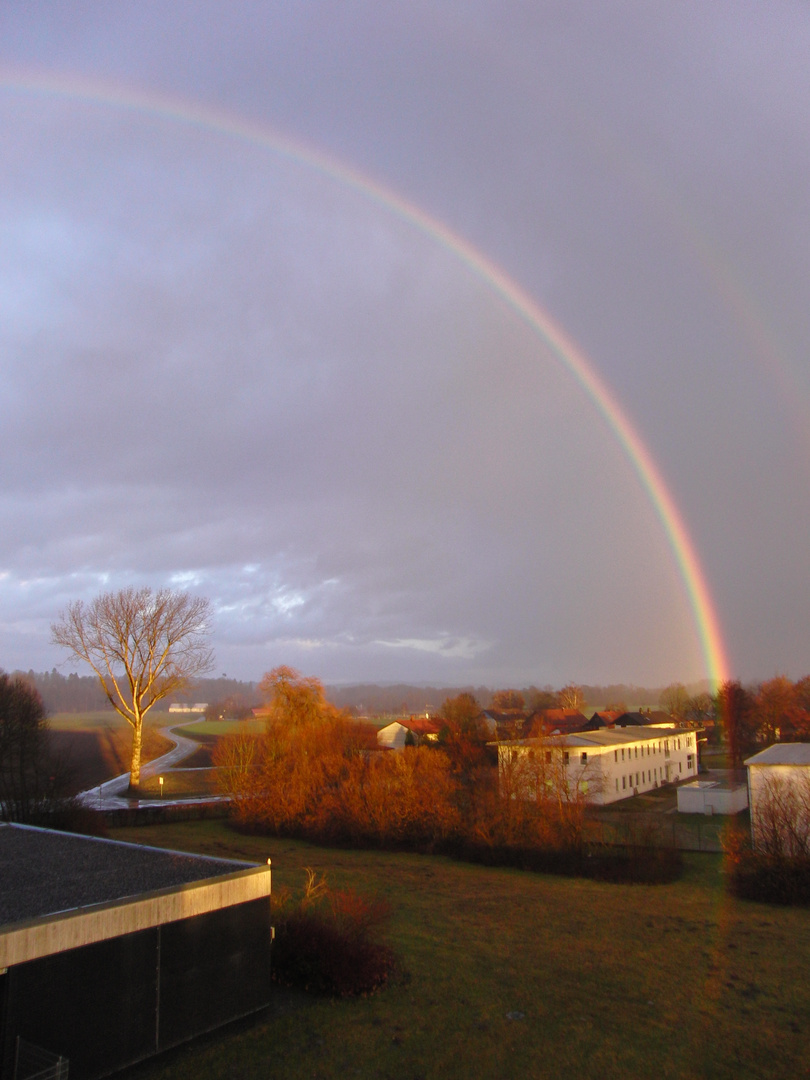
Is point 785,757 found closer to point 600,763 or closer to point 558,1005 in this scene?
point 600,763

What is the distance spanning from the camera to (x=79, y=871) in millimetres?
10555

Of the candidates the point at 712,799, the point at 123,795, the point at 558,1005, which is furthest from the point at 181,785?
the point at 558,1005

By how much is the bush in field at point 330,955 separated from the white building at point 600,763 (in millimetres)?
18933

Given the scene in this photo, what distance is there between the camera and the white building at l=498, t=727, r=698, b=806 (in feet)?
102

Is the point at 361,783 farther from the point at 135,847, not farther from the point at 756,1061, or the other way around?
the point at 756,1061

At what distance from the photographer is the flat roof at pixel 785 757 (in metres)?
28.4

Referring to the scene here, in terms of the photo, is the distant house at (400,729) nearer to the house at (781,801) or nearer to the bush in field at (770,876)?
the house at (781,801)

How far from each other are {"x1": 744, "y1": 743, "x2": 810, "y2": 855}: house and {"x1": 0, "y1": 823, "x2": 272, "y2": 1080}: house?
18282mm

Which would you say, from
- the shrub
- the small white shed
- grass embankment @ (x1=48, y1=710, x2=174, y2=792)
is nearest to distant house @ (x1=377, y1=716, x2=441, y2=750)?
grass embankment @ (x1=48, y1=710, x2=174, y2=792)

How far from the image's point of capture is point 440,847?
30.5 m

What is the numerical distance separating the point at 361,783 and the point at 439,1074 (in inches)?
1018

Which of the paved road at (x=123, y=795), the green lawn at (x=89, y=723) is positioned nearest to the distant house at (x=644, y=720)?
the paved road at (x=123, y=795)

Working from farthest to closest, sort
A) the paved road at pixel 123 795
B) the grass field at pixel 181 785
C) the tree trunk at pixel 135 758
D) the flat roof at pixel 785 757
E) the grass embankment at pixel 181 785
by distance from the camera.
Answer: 1. the grass field at pixel 181 785
2. the grass embankment at pixel 181 785
3. the tree trunk at pixel 135 758
4. the paved road at pixel 123 795
5. the flat roof at pixel 785 757

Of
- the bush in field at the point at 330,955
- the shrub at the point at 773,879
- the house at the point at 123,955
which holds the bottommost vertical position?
the shrub at the point at 773,879
